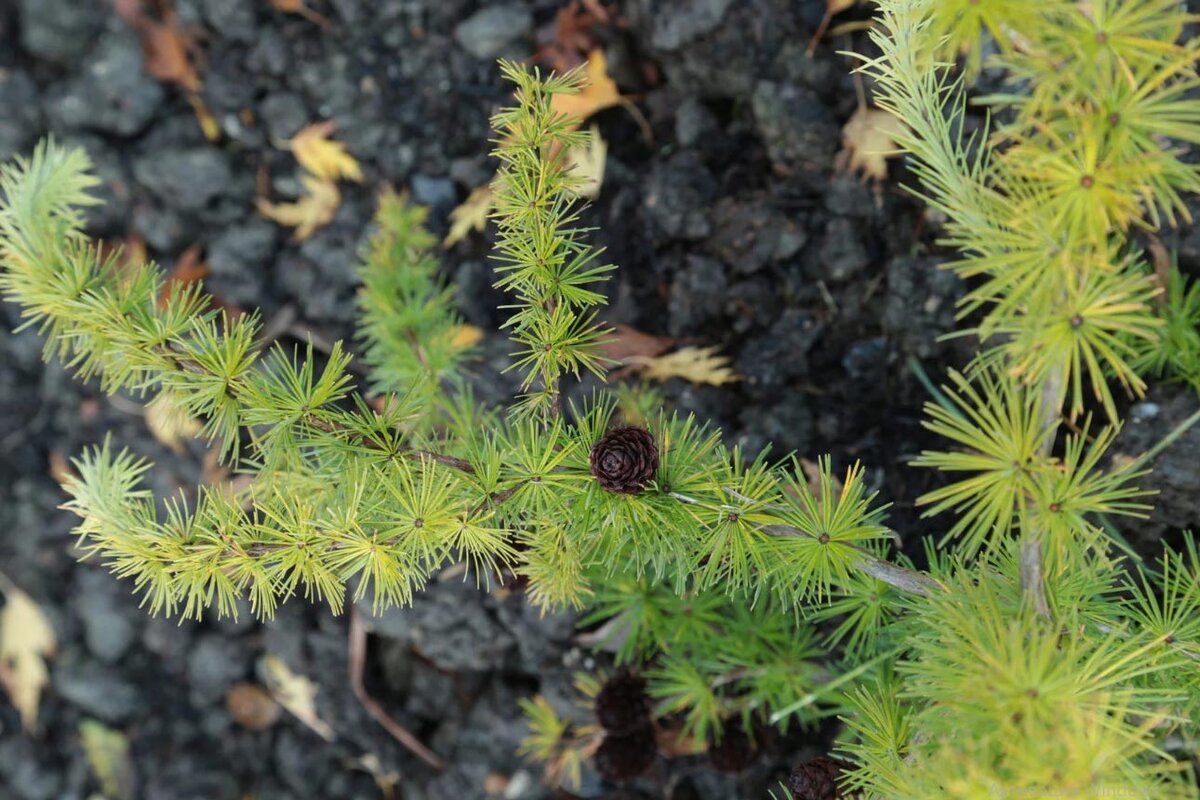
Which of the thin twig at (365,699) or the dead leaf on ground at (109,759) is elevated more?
the thin twig at (365,699)

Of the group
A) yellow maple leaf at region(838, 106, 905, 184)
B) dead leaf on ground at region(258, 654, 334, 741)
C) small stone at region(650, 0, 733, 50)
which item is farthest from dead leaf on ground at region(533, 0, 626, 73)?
dead leaf on ground at region(258, 654, 334, 741)

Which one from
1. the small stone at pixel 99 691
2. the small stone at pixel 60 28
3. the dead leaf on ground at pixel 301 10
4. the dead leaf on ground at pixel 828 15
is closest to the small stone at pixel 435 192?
the dead leaf on ground at pixel 301 10

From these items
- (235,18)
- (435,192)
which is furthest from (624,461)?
(235,18)

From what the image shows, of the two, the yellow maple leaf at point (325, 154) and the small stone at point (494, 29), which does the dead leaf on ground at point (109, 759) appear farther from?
the small stone at point (494, 29)

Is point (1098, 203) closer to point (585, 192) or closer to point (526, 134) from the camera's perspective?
point (526, 134)

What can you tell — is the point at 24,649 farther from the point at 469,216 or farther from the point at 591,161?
the point at 591,161
